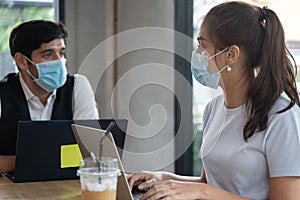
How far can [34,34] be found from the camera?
2588mm

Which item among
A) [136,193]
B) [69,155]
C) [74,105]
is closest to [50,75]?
[74,105]

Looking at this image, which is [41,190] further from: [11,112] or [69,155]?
[11,112]

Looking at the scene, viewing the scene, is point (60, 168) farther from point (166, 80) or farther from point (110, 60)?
point (110, 60)

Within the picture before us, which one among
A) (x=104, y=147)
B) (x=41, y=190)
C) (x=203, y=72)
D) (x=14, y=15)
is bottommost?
(x=41, y=190)

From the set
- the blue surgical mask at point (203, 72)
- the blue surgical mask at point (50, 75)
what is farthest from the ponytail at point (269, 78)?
the blue surgical mask at point (50, 75)

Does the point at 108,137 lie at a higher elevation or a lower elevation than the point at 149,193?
higher

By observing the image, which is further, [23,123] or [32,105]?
[32,105]

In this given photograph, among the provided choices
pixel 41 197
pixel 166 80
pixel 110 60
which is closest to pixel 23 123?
pixel 41 197

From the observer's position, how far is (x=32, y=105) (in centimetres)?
257

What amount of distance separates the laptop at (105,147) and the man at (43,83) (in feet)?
3.22

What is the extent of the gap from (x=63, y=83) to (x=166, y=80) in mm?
801

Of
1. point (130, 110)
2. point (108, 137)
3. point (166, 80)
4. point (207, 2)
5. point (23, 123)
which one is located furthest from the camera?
point (130, 110)

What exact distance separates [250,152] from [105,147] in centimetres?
47

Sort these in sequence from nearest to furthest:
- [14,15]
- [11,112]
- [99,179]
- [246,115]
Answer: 1. [99,179]
2. [246,115]
3. [11,112]
4. [14,15]
